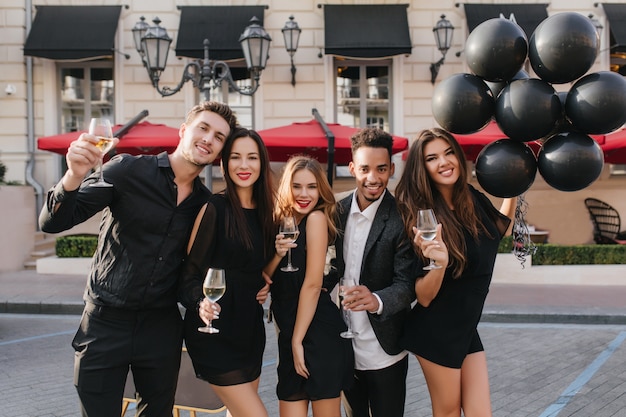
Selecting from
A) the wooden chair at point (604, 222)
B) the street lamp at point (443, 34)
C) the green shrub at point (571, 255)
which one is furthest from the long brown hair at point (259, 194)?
the wooden chair at point (604, 222)

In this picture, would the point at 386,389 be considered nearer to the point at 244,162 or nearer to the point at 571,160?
the point at 244,162

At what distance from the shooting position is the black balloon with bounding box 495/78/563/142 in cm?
303

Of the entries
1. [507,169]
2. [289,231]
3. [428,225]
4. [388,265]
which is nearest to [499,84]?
[507,169]

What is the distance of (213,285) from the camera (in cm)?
260

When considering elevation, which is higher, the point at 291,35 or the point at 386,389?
the point at 291,35

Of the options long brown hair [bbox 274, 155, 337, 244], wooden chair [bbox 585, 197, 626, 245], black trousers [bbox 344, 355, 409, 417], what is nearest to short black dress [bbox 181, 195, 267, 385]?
long brown hair [bbox 274, 155, 337, 244]

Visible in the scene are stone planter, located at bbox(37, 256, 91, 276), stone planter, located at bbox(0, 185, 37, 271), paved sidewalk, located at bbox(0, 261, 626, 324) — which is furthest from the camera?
stone planter, located at bbox(0, 185, 37, 271)

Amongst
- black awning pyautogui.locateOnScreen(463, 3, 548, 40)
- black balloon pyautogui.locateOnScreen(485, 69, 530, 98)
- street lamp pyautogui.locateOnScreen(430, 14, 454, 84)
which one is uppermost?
black awning pyautogui.locateOnScreen(463, 3, 548, 40)

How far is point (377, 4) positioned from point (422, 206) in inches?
423

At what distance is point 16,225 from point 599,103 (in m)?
11.8

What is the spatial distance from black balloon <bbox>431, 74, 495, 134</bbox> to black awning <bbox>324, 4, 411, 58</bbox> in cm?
915

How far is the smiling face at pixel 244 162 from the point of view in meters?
2.90

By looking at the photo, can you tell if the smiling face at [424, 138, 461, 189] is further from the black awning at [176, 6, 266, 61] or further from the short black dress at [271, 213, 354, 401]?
the black awning at [176, 6, 266, 61]

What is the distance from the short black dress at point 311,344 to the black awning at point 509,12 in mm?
11152
